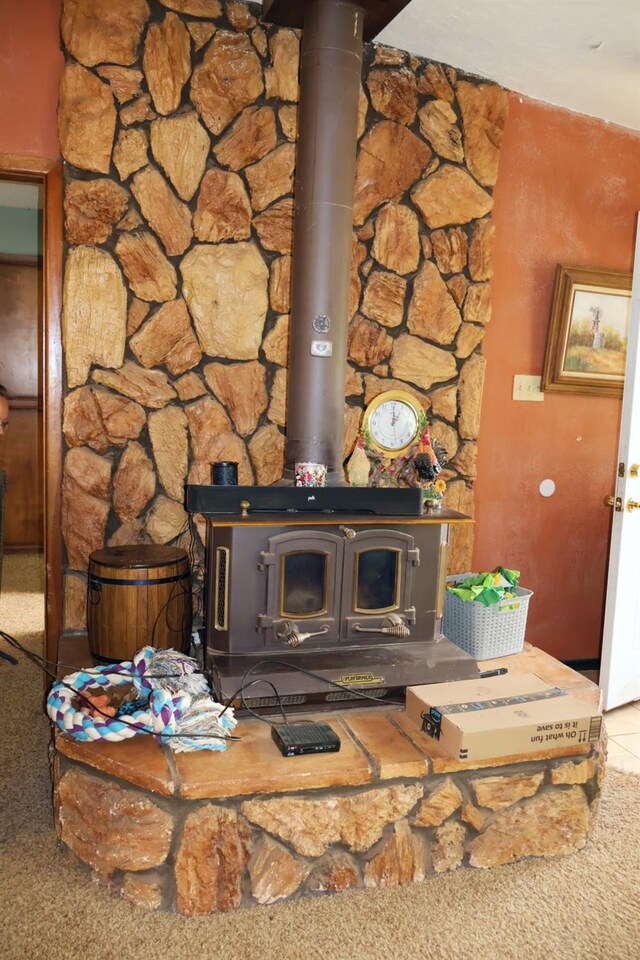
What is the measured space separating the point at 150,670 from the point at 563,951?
51.9 inches

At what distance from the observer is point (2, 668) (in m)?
3.18

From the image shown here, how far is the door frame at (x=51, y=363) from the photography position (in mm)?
2529

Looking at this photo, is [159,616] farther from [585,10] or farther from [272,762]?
[585,10]

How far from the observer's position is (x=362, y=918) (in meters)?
1.80

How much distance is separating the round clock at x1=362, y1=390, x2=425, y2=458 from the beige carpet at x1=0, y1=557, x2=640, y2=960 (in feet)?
5.02

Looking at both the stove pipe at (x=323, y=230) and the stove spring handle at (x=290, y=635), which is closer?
the stove spring handle at (x=290, y=635)

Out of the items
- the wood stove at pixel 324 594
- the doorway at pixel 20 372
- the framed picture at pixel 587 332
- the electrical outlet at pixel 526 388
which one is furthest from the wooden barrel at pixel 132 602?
the doorway at pixel 20 372

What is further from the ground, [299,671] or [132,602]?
[132,602]

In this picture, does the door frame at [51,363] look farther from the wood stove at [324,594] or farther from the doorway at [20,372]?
the doorway at [20,372]

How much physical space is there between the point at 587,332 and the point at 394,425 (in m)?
1.06

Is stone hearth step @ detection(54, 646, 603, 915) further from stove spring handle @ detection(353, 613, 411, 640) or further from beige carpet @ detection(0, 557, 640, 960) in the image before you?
stove spring handle @ detection(353, 613, 411, 640)

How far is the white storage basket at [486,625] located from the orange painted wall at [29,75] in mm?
2176

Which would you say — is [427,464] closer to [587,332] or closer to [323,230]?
[323,230]

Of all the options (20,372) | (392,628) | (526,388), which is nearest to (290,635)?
(392,628)
